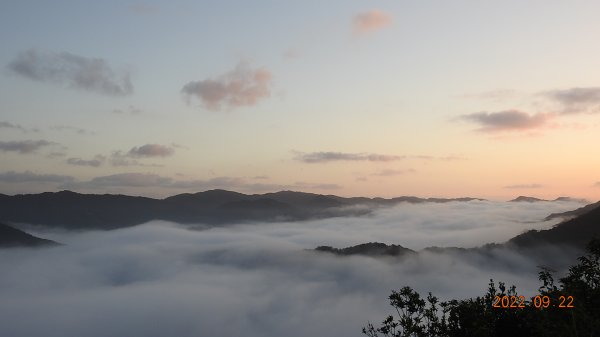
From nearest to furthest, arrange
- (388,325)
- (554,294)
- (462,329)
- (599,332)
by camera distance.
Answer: (599,332), (554,294), (462,329), (388,325)

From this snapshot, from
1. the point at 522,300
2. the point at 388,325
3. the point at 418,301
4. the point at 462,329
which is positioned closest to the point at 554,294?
the point at 522,300

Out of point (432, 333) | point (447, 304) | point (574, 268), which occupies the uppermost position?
point (574, 268)

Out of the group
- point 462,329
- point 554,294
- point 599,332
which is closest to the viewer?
point 599,332

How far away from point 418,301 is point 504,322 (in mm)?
6082

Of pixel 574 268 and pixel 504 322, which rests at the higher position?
pixel 574 268

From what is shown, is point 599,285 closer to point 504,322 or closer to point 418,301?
point 504,322

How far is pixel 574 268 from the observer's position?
1265 inches
